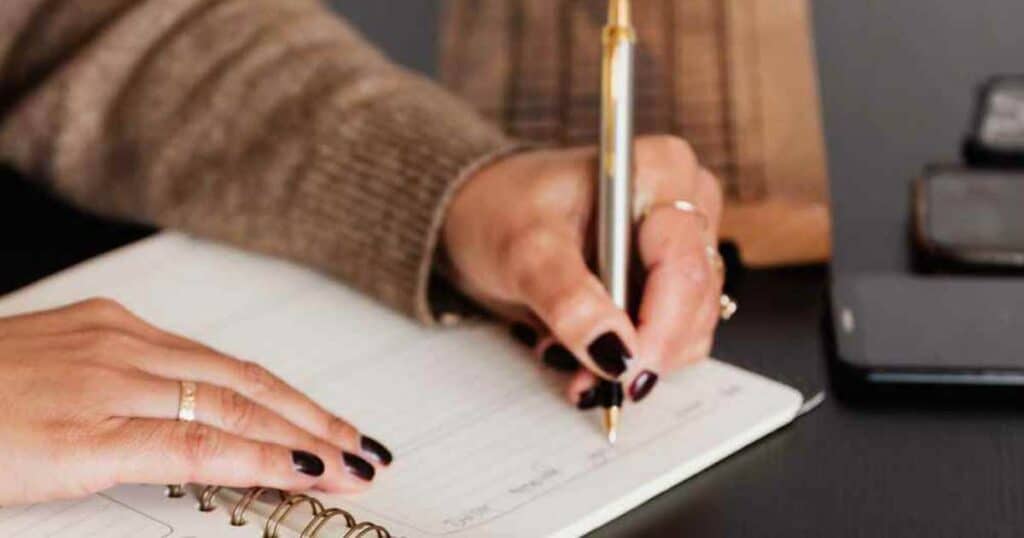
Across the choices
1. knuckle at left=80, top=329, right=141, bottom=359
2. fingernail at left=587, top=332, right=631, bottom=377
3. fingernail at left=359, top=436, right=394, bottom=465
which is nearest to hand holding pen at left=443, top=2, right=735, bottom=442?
fingernail at left=587, top=332, right=631, bottom=377

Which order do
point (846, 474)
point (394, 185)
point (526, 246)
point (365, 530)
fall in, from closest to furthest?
point (365, 530), point (846, 474), point (526, 246), point (394, 185)

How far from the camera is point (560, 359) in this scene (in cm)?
98

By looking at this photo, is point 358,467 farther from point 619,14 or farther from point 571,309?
point 619,14

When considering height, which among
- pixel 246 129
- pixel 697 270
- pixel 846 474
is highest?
pixel 246 129

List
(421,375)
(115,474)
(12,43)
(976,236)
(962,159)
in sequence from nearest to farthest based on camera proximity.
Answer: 1. (115,474)
2. (421,375)
3. (976,236)
4. (962,159)
5. (12,43)

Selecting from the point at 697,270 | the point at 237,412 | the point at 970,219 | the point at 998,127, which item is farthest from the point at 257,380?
the point at 998,127

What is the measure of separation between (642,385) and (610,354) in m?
0.02

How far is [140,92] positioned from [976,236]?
57cm

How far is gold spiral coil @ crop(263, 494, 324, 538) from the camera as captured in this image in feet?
2.71

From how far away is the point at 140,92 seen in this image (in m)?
1.26

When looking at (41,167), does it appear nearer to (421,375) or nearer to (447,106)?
(447,106)

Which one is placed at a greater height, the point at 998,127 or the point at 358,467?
the point at 998,127

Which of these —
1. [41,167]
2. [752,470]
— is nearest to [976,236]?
[752,470]

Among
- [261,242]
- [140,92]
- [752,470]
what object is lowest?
[752,470]
